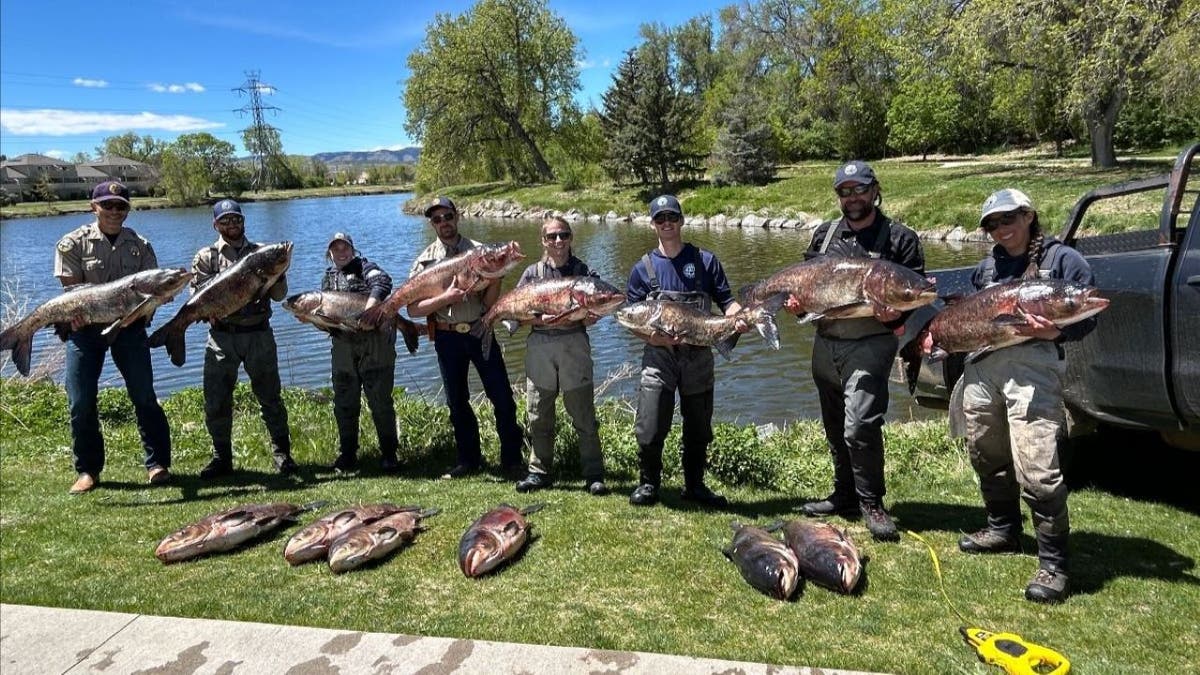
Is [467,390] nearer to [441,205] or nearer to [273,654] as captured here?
[441,205]

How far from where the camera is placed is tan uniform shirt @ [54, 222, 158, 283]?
21.4 ft

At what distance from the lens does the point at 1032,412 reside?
4277mm

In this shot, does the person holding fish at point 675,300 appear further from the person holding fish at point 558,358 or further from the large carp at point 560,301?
the person holding fish at point 558,358

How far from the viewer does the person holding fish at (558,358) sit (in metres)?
5.95

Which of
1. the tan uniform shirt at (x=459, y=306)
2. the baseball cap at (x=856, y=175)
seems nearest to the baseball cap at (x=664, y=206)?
the baseball cap at (x=856, y=175)

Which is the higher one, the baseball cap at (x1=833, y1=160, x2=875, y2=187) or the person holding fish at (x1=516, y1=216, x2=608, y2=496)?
the baseball cap at (x1=833, y1=160, x2=875, y2=187)

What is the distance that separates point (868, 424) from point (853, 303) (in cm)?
89

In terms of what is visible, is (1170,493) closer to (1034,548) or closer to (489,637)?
(1034,548)

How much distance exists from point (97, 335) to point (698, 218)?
1254 inches

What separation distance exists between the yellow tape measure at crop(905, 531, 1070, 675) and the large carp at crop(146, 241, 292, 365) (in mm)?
5850

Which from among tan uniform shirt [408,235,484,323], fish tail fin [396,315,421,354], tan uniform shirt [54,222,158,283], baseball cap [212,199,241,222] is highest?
baseball cap [212,199,241,222]

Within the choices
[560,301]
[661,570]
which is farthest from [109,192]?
[661,570]

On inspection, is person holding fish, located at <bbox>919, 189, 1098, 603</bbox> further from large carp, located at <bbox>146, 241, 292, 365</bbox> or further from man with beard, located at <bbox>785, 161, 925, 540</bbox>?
large carp, located at <bbox>146, 241, 292, 365</bbox>

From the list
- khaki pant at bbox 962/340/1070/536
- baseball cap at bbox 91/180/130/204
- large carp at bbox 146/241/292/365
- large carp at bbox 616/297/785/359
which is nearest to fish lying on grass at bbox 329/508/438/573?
large carp at bbox 616/297/785/359
